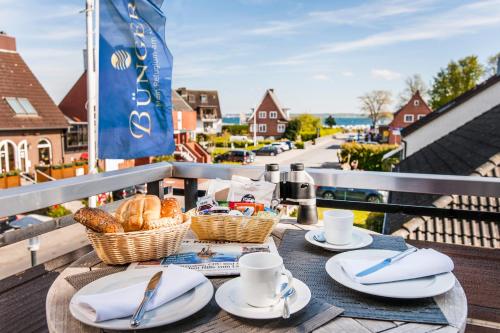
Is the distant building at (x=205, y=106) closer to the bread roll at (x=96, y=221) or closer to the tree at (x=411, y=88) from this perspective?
the tree at (x=411, y=88)

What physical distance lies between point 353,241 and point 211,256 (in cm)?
A: 46

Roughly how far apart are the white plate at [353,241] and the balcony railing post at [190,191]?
1299mm

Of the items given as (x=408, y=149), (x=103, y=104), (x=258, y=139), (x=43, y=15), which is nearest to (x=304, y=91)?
(x=258, y=139)

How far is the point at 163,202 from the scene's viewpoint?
1235 millimetres

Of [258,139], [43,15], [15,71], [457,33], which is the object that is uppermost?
[457,33]

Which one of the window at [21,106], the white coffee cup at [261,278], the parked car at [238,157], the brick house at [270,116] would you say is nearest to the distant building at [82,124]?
the parked car at [238,157]

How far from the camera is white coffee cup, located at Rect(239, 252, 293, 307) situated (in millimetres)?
758

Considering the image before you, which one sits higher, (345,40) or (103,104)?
(345,40)

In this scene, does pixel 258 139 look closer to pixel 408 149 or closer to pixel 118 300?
pixel 408 149

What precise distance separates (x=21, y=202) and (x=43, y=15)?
29804 millimetres

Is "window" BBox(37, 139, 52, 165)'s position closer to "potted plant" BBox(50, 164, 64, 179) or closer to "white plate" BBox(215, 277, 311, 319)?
"potted plant" BBox(50, 164, 64, 179)

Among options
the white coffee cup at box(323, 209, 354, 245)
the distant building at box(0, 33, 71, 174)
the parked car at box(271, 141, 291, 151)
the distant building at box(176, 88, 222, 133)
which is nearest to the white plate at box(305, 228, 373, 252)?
the white coffee cup at box(323, 209, 354, 245)

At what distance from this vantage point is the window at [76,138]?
20056mm

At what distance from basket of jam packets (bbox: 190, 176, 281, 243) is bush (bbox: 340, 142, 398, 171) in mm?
23790
